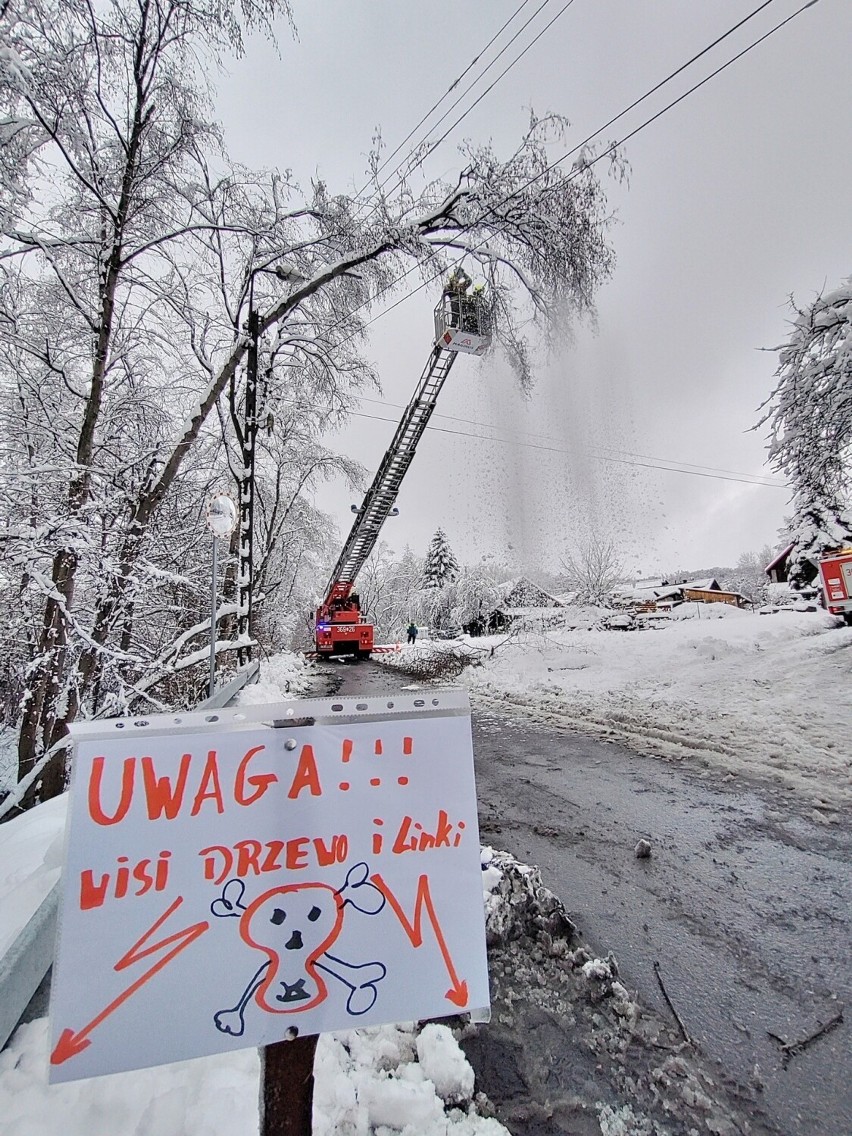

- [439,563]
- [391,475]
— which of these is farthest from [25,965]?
[439,563]

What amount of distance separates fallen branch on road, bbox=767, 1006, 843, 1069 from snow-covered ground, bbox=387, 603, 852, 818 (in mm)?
2338

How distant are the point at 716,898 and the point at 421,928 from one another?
2480 mm

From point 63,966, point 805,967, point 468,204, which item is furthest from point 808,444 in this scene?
point 63,966

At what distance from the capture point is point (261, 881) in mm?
1151

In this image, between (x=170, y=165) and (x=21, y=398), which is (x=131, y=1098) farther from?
(x=170, y=165)

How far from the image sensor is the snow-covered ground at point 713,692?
5074 millimetres

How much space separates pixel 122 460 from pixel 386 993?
249 inches

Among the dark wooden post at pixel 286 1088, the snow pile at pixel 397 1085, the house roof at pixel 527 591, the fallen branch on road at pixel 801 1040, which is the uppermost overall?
the house roof at pixel 527 591

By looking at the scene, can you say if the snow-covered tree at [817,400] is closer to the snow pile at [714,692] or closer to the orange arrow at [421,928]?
the snow pile at [714,692]

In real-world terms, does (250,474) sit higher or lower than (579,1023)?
higher

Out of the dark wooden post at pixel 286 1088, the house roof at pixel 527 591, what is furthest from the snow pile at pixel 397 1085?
the house roof at pixel 527 591

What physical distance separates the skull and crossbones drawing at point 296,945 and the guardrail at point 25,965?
0.83 m

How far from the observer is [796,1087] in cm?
168

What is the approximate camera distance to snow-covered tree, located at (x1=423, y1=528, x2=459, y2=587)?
3766 centimetres
